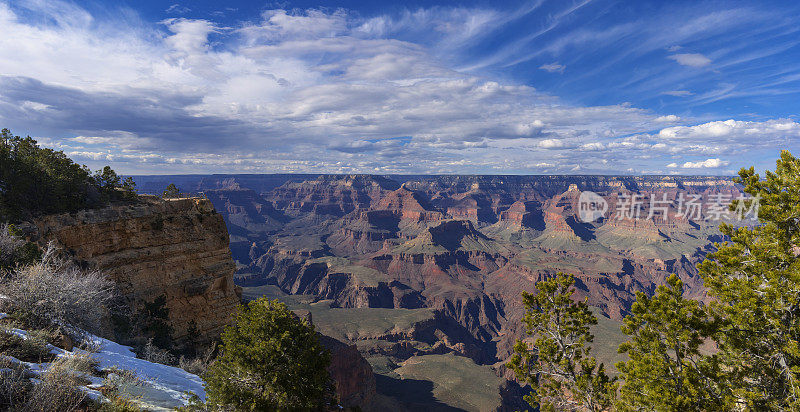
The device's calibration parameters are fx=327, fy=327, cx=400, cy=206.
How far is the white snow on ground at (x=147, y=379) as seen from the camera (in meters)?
10.5

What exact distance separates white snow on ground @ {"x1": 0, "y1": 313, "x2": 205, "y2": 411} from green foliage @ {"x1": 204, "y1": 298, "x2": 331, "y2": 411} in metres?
1.28

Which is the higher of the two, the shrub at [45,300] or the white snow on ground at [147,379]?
the shrub at [45,300]

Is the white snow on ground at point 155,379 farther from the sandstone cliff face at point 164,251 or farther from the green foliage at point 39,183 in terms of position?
the green foliage at point 39,183

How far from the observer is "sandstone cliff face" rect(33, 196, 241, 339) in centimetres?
2780

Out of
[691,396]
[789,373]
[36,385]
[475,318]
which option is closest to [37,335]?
[36,385]

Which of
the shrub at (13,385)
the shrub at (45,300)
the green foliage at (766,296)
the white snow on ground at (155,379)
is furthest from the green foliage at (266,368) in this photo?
the green foliage at (766,296)

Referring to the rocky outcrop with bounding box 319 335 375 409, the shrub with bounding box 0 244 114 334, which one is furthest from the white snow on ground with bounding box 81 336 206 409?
the rocky outcrop with bounding box 319 335 375 409

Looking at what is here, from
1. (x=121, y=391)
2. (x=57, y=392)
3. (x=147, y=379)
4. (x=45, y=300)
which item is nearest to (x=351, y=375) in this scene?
(x=147, y=379)

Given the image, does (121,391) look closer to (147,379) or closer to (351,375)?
(147,379)

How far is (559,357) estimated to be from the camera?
14.1 m

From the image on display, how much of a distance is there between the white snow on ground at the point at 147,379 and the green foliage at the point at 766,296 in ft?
64.0

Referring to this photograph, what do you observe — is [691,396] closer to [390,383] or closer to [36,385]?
[36,385]

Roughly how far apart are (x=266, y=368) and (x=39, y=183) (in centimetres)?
3037

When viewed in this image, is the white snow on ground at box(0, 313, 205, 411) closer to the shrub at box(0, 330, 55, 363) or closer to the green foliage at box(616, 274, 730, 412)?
the shrub at box(0, 330, 55, 363)
